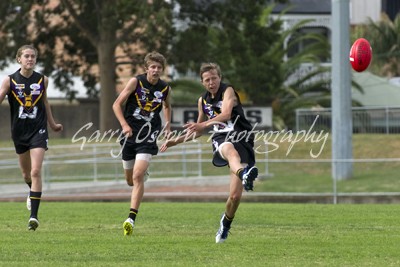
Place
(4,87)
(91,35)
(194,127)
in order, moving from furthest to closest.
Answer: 1. (91,35)
2. (4,87)
3. (194,127)

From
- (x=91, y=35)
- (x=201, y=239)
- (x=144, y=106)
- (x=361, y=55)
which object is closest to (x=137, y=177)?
(x=144, y=106)

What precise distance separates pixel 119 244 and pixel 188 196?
1372 cm

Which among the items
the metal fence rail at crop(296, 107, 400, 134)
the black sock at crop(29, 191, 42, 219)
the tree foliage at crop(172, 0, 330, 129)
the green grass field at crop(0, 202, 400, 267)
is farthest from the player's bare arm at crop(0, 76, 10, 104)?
the tree foliage at crop(172, 0, 330, 129)

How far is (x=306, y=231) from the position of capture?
47.4 ft

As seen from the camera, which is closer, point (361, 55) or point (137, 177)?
point (137, 177)

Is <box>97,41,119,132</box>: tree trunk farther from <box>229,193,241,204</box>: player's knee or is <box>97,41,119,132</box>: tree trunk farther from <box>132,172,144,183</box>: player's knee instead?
<box>229,193,241,204</box>: player's knee

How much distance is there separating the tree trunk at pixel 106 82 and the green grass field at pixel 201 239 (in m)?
22.4

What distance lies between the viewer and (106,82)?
41344mm

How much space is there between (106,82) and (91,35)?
5.72 ft

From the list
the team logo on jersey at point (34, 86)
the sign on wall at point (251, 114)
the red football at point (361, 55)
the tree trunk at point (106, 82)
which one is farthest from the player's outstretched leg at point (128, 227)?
the sign on wall at point (251, 114)

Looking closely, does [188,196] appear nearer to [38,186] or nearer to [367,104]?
[38,186]

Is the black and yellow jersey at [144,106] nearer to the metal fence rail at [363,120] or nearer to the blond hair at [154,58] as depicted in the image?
the blond hair at [154,58]

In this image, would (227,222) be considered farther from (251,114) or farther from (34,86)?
(251,114)

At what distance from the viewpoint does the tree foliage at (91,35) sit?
3825 cm
